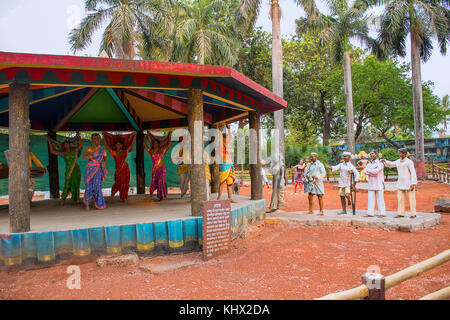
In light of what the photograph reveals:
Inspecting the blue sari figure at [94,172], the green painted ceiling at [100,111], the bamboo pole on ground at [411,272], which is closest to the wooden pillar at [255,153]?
the blue sari figure at [94,172]

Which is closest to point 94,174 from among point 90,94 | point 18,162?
point 90,94

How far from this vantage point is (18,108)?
4.86 meters

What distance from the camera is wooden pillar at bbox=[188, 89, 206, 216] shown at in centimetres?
575

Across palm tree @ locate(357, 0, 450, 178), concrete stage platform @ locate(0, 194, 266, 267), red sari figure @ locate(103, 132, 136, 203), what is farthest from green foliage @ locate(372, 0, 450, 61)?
concrete stage platform @ locate(0, 194, 266, 267)

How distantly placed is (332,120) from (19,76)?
3003 cm

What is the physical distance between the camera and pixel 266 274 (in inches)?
186

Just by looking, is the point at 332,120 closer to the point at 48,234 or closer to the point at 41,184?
the point at 41,184

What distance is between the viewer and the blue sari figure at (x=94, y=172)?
7.09 metres

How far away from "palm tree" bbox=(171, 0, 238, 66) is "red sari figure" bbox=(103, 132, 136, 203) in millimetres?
11164

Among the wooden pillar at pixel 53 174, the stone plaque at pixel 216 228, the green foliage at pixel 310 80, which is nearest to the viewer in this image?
the stone plaque at pixel 216 228

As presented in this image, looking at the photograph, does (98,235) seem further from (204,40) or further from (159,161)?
(204,40)

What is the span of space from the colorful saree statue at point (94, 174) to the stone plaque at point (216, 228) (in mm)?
3114

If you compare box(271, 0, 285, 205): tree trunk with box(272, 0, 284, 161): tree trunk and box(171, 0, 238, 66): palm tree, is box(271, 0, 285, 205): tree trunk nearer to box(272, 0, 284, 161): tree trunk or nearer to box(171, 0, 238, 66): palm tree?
Answer: box(272, 0, 284, 161): tree trunk

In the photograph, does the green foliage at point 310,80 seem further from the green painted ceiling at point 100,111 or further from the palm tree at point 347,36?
the green painted ceiling at point 100,111
